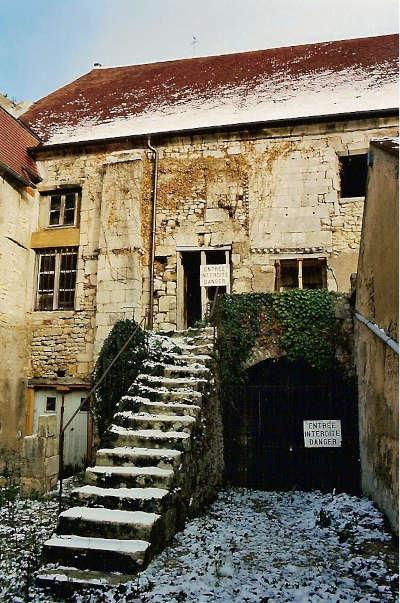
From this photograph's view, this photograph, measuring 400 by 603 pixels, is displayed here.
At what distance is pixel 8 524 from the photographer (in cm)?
618

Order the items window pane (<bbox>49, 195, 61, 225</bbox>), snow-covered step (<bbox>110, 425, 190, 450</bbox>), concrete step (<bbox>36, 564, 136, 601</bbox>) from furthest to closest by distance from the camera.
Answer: window pane (<bbox>49, 195, 61, 225</bbox>) → snow-covered step (<bbox>110, 425, 190, 450</bbox>) → concrete step (<bbox>36, 564, 136, 601</bbox>)

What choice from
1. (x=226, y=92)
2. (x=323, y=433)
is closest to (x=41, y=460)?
(x=323, y=433)

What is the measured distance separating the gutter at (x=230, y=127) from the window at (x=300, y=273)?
326 centimetres

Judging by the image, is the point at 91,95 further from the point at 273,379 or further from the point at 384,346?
the point at 384,346

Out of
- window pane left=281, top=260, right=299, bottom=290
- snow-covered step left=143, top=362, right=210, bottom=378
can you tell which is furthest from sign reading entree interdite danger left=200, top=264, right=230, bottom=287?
snow-covered step left=143, top=362, right=210, bottom=378

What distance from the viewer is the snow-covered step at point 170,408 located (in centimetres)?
632

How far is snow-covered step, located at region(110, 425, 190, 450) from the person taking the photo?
5.70 m

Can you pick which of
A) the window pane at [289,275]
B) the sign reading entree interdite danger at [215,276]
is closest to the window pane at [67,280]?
the sign reading entree interdite danger at [215,276]

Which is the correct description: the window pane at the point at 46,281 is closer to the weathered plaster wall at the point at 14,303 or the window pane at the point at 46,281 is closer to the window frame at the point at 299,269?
the weathered plaster wall at the point at 14,303

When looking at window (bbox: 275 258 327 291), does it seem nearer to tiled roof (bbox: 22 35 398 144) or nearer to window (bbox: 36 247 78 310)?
tiled roof (bbox: 22 35 398 144)

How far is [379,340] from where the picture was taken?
593cm

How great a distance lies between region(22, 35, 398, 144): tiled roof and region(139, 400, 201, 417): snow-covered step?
7724mm

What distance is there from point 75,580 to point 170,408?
8.59 feet

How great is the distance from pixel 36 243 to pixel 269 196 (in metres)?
6.04
